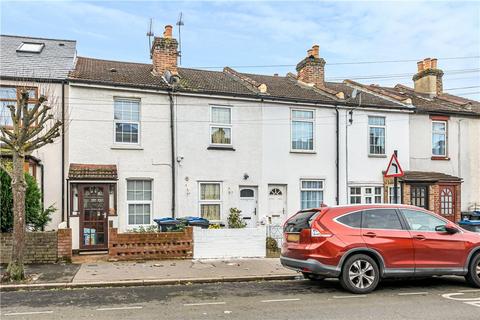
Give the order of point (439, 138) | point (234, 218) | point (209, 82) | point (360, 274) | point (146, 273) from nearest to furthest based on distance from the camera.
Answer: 1. point (360, 274)
2. point (146, 273)
3. point (234, 218)
4. point (209, 82)
5. point (439, 138)

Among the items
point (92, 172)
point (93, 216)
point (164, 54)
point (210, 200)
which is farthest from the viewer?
point (164, 54)

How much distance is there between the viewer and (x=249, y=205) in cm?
1773

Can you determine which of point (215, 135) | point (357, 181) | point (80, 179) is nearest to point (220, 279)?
point (80, 179)

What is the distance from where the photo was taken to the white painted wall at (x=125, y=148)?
15.6 m

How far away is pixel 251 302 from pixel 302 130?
Result: 11.2 m

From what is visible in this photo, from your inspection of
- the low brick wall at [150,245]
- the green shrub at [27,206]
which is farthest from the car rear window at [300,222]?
the green shrub at [27,206]

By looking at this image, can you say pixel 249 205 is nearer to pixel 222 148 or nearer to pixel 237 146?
pixel 237 146

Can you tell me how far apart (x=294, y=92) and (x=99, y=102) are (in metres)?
8.01

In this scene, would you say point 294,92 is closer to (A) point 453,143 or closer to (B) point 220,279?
(A) point 453,143

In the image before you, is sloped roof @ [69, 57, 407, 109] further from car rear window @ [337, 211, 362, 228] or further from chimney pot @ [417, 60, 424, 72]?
car rear window @ [337, 211, 362, 228]

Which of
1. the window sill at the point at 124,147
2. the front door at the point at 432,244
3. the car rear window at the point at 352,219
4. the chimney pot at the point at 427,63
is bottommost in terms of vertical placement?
the front door at the point at 432,244

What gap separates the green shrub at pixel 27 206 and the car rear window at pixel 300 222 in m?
7.05

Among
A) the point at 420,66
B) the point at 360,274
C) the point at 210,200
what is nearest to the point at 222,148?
the point at 210,200

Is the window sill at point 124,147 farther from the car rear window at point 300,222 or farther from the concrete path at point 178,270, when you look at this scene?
the car rear window at point 300,222
